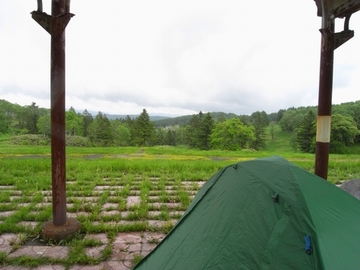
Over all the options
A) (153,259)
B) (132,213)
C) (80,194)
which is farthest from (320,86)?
(80,194)

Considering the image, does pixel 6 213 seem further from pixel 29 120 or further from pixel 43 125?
pixel 29 120

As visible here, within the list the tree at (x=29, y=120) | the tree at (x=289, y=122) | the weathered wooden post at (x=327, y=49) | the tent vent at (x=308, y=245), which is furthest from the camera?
the tree at (x=289, y=122)

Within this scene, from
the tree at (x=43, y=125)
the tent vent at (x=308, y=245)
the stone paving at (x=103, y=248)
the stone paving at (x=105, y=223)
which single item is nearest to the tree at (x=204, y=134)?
the tree at (x=43, y=125)

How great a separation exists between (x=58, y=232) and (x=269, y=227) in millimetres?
2548

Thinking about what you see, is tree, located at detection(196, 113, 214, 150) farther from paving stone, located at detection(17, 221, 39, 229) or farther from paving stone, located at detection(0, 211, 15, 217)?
paving stone, located at detection(17, 221, 39, 229)

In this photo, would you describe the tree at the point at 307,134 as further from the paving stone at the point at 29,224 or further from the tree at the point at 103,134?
the paving stone at the point at 29,224

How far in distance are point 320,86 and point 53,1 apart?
3.65 m

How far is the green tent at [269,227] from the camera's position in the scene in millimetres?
1291

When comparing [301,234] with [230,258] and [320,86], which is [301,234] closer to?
[230,258]

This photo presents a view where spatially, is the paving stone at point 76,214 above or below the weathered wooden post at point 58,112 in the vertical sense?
below

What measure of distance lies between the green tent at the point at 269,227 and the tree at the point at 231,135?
111 ft

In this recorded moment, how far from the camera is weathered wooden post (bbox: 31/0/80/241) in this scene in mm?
Result: 2768

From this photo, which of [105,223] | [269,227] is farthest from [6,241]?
[269,227]

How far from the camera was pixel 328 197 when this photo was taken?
163cm
